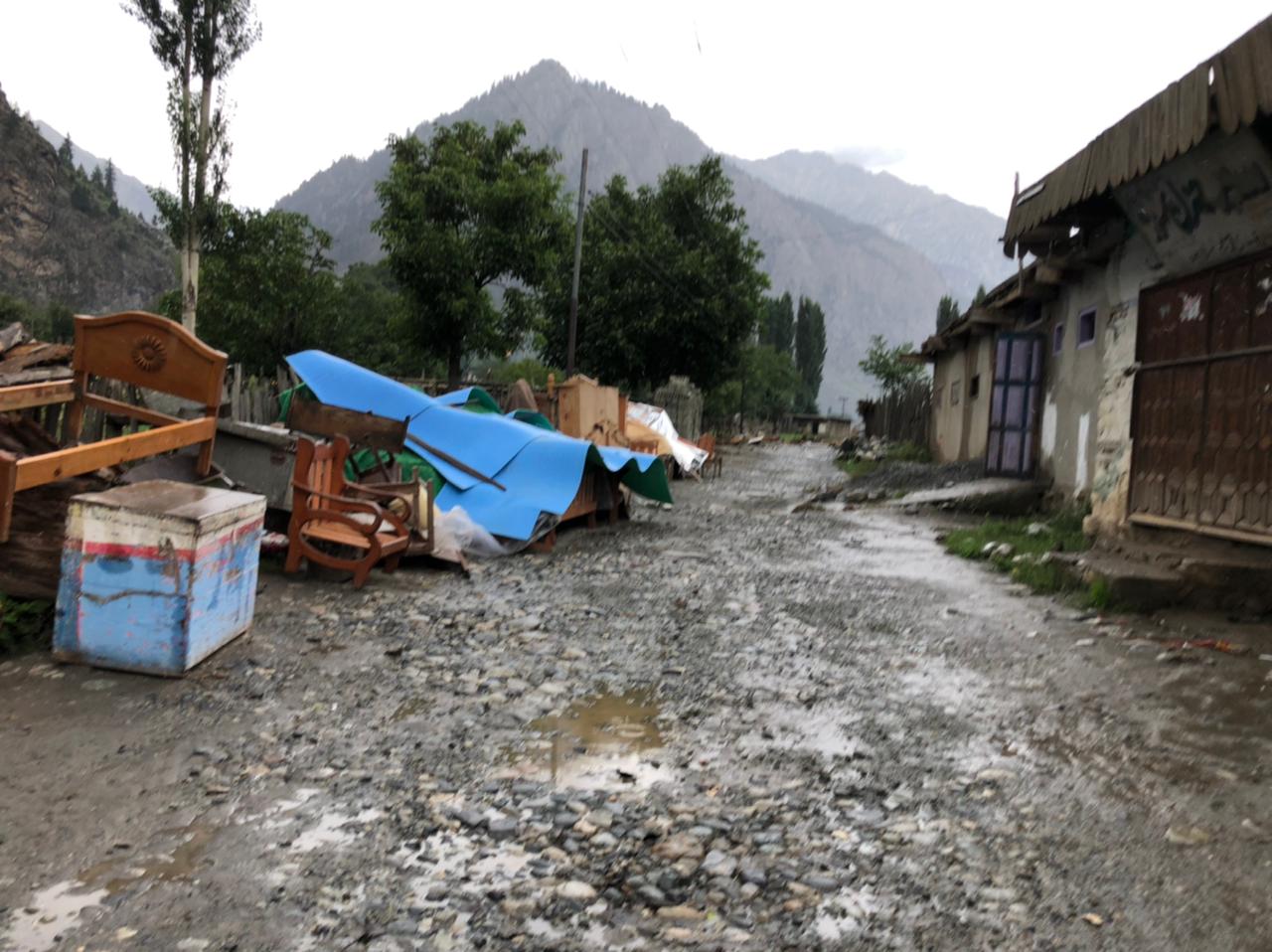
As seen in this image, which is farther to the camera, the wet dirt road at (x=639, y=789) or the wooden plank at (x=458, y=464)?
the wooden plank at (x=458, y=464)

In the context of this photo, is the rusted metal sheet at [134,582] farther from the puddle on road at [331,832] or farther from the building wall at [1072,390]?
the building wall at [1072,390]

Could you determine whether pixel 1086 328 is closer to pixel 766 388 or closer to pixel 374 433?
pixel 374 433

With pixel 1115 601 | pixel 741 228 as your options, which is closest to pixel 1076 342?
pixel 1115 601

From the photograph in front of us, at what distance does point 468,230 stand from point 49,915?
78.0 feet

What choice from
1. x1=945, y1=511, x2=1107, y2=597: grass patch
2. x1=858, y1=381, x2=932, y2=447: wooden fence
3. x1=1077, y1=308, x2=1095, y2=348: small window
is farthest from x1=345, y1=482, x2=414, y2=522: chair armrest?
x1=858, y1=381, x2=932, y2=447: wooden fence

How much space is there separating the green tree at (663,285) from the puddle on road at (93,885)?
81.8 feet

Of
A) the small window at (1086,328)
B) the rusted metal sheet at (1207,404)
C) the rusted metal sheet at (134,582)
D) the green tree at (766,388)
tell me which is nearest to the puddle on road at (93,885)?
the rusted metal sheet at (134,582)

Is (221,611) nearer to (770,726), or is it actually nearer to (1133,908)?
(770,726)

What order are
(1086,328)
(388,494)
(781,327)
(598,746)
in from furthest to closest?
(781,327), (1086,328), (388,494), (598,746)

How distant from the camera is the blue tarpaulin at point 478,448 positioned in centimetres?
897

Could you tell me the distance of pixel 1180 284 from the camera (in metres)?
6.97

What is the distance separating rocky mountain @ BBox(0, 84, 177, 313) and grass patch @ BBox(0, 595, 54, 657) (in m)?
70.0

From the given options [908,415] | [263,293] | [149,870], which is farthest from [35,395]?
[263,293]

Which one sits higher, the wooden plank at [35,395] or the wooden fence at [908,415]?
the wooden fence at [908,415]
